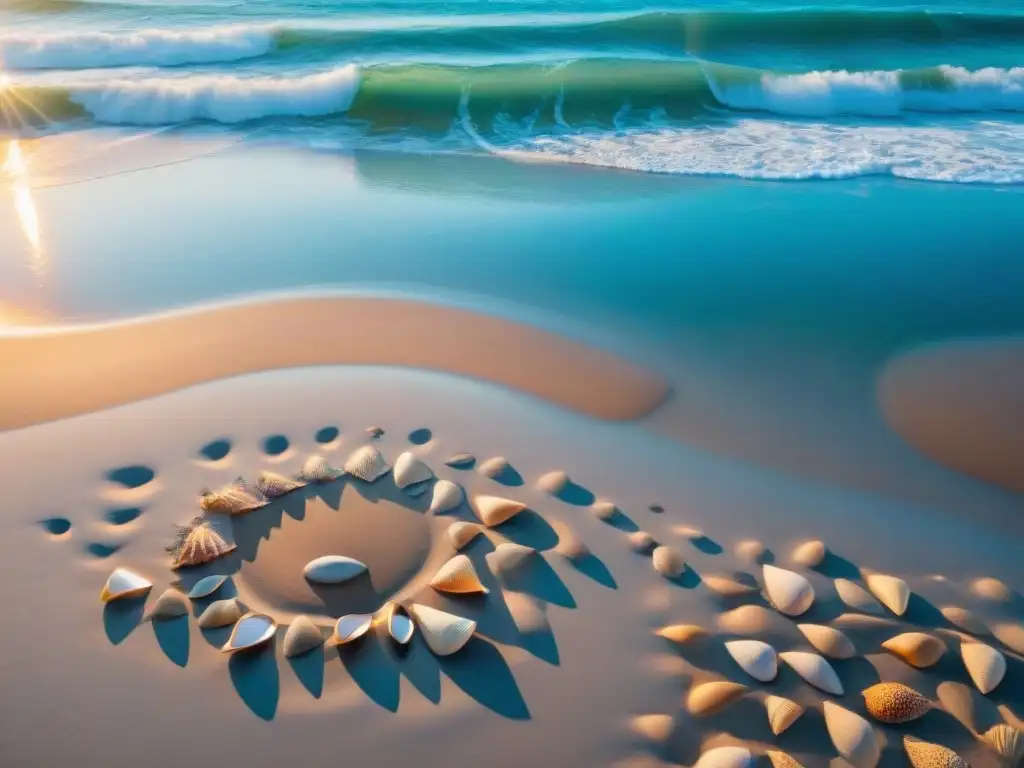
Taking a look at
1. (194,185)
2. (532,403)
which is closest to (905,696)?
(532,403)

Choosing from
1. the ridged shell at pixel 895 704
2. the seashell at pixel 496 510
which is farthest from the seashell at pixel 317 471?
the ridged shell at pixel 895 704

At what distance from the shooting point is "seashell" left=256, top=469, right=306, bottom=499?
2.49 metres

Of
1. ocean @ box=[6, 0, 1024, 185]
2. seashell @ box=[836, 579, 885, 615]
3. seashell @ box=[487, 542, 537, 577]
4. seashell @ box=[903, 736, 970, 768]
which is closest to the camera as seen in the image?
seashell @ box=[903, 736, 970, 768]

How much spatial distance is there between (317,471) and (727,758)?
5.19ft

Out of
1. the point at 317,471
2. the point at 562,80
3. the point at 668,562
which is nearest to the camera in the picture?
the point at 668,562

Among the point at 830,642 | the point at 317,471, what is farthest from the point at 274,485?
the point at 830,642

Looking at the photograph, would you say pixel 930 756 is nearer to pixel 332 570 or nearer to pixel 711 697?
pixel 711 697

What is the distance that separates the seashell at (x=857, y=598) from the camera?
7.02 feet

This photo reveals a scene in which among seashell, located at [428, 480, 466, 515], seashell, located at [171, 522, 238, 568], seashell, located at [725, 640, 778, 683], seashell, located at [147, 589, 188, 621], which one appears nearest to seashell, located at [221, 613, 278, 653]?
seashell, located at [147, 589, 188, 621]

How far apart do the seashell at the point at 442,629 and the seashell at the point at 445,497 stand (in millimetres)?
464

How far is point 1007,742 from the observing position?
5.77 feet

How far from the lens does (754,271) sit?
4223 millimetres

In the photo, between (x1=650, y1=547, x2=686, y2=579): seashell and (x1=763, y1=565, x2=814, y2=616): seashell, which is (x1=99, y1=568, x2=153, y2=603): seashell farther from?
(x1=763, y1=565, x2=814, y2=616): seashell

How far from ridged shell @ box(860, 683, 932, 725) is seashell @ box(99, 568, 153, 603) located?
2.00 metres
